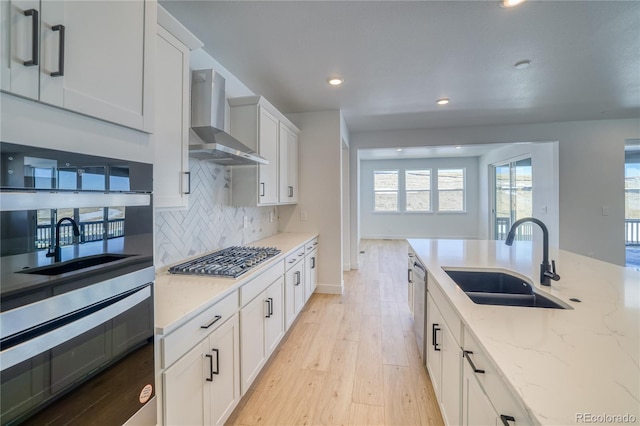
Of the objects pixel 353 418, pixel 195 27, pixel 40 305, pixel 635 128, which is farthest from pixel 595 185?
pixel 40 305

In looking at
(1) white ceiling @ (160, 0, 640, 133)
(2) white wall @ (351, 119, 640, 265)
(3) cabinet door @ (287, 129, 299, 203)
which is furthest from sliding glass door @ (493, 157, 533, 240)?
(3) cabinet door @ (287, 129, 299, 203)

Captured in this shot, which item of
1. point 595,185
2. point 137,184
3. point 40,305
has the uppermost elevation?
point 595,185

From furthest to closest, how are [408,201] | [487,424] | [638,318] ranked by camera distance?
[408,201]
[638,318]
[487,424]

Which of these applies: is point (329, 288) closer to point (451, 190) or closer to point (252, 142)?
point (252, 142)

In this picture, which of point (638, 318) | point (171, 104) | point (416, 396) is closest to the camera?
point (638, 318)

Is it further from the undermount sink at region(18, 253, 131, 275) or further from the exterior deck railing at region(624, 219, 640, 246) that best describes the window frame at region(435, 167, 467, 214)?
the undermount sink at region(18, 253, 131, 275)

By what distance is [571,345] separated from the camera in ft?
2.93

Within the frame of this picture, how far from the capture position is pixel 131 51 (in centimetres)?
94

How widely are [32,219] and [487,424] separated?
4.96 ft

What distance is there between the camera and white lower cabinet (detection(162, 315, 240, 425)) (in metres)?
1.16

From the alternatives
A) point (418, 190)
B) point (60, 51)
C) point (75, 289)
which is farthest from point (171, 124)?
point (418, 190)

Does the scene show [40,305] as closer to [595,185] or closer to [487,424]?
[487,424]

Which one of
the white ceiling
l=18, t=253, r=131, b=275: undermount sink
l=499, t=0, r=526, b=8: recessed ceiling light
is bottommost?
l=18, t=253, r=131, b=275: undermount sink

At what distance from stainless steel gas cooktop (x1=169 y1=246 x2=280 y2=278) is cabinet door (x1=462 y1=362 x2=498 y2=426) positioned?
1.31 metres
